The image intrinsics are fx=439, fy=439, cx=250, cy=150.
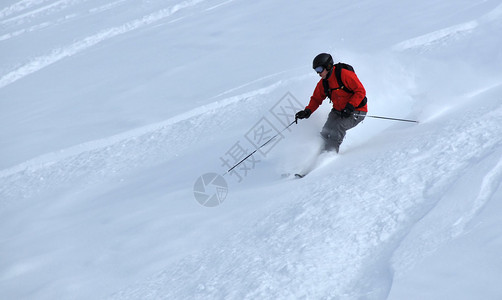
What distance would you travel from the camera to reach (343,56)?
8211 mm

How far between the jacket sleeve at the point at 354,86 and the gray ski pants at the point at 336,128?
0.22m

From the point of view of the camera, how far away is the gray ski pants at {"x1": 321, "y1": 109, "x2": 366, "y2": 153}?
5.44 m

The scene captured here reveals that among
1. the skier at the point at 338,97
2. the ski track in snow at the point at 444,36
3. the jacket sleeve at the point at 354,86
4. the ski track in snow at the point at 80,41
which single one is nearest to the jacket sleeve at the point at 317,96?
the skier at the point at 338,97

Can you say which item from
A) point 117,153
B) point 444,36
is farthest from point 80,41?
point 444,36

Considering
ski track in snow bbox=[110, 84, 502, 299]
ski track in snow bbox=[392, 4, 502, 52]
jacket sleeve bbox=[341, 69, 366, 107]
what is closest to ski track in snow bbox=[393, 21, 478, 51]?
ski track in snow bbox=[392, 4, 502, 52]

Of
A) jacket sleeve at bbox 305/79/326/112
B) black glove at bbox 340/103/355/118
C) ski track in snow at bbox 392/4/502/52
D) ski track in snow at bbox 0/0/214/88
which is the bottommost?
ski track in snow at bbox 392/4/502/52

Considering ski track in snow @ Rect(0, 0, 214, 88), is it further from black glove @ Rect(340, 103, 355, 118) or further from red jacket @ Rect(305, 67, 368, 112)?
black glove @ Rect(340, 103, 355, 118)

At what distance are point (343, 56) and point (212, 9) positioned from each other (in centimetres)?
662

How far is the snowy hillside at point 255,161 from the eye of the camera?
11.0ft

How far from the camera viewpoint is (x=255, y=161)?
620 centimetres

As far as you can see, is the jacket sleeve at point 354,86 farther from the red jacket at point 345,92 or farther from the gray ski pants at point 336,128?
the gray ski pants at point 336,128

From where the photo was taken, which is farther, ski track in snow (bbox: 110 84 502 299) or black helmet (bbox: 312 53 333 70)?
black helmet (bbox: 312 53 333 70)

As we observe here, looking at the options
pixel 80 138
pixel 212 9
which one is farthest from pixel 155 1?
pixel 80 138

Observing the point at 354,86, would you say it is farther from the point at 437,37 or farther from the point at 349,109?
the point at 437,37
